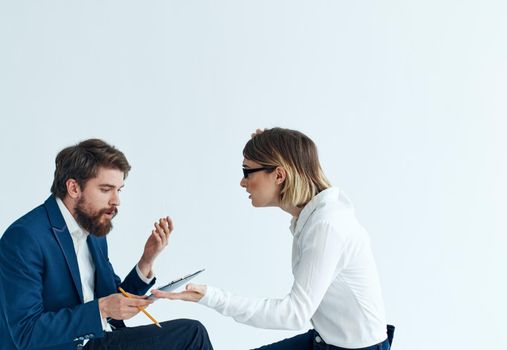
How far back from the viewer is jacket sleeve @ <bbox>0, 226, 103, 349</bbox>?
2.53m

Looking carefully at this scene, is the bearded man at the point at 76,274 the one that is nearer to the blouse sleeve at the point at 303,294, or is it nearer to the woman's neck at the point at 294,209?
the blouse sleeve at the point at 303,294

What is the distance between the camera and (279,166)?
2.69 metres

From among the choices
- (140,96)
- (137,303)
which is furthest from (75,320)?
(140,96)

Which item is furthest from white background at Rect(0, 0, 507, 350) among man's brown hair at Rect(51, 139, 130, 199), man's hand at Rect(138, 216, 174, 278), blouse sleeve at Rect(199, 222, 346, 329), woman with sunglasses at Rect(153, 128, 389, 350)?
blouse sleeve at Rect(199, 222, 346, 329)

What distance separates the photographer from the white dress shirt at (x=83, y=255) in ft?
9.20

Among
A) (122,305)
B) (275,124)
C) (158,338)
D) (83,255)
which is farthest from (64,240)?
(275,124)

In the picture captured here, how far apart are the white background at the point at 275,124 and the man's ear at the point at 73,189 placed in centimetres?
206

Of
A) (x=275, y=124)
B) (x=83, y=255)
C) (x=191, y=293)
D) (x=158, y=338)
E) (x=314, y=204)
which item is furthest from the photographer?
(x=275, y=124)

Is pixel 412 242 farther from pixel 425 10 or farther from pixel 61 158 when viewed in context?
pixel 61 158

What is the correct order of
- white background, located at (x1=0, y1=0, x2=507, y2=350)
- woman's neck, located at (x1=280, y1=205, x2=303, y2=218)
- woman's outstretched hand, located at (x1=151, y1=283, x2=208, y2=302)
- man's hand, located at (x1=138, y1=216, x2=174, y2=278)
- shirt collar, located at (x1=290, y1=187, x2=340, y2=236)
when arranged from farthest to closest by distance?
1. white background, located at (x1=0, y1=0, x2=507, y2=350)
2. man's hand, located at (x1=138, y1=216, x2=174, y2=278)
3. woman's neck, located at (x1=280, y1=205, x2=303, y2=218)
4. shirt collar, located at (x1=290, y1=187, x2=340, y2=236)
5. woman's outstretched hand, located at (x1=151, y1=283, x2=208, y2=302)

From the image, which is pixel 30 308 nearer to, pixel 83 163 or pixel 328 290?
pixel 83 163

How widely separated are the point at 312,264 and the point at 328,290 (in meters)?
0.21

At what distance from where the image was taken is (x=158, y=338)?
284 centimetres

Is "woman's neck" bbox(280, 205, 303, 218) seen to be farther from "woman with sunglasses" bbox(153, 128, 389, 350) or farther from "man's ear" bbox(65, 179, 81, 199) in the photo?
"man's ear" bbox(65, 179, 81, 199)
